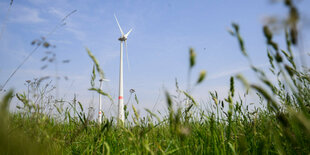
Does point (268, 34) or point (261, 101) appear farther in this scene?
point (261, 101)

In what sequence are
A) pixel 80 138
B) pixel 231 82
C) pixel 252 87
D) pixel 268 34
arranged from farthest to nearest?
pixel 80 138 < pixel 231 82 < pixel 268 34 < pixel 252 87

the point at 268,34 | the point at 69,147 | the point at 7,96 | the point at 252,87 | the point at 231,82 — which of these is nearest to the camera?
the point at 7,96

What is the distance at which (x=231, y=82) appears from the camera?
158 centimetres

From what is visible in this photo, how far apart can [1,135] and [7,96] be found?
0.16 metres

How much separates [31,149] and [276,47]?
5.83ft

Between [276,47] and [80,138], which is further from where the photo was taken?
[80,138]

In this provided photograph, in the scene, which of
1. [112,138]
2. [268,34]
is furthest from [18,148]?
[268,34]

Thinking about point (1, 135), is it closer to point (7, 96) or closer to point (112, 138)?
point (7, 96)

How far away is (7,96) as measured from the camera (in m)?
0.94

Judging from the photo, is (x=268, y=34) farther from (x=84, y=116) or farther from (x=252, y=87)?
(x=84, y=116)

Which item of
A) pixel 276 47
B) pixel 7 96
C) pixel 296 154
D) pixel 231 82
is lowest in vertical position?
pixel 296 154

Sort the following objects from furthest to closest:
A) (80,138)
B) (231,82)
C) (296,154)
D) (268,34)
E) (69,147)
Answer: (80,138) → (69,147) → (296,154) → (231,82) → (268,34)

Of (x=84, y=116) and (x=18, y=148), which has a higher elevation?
(x=84, y=116)

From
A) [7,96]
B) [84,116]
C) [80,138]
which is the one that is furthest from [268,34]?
[80,138]
